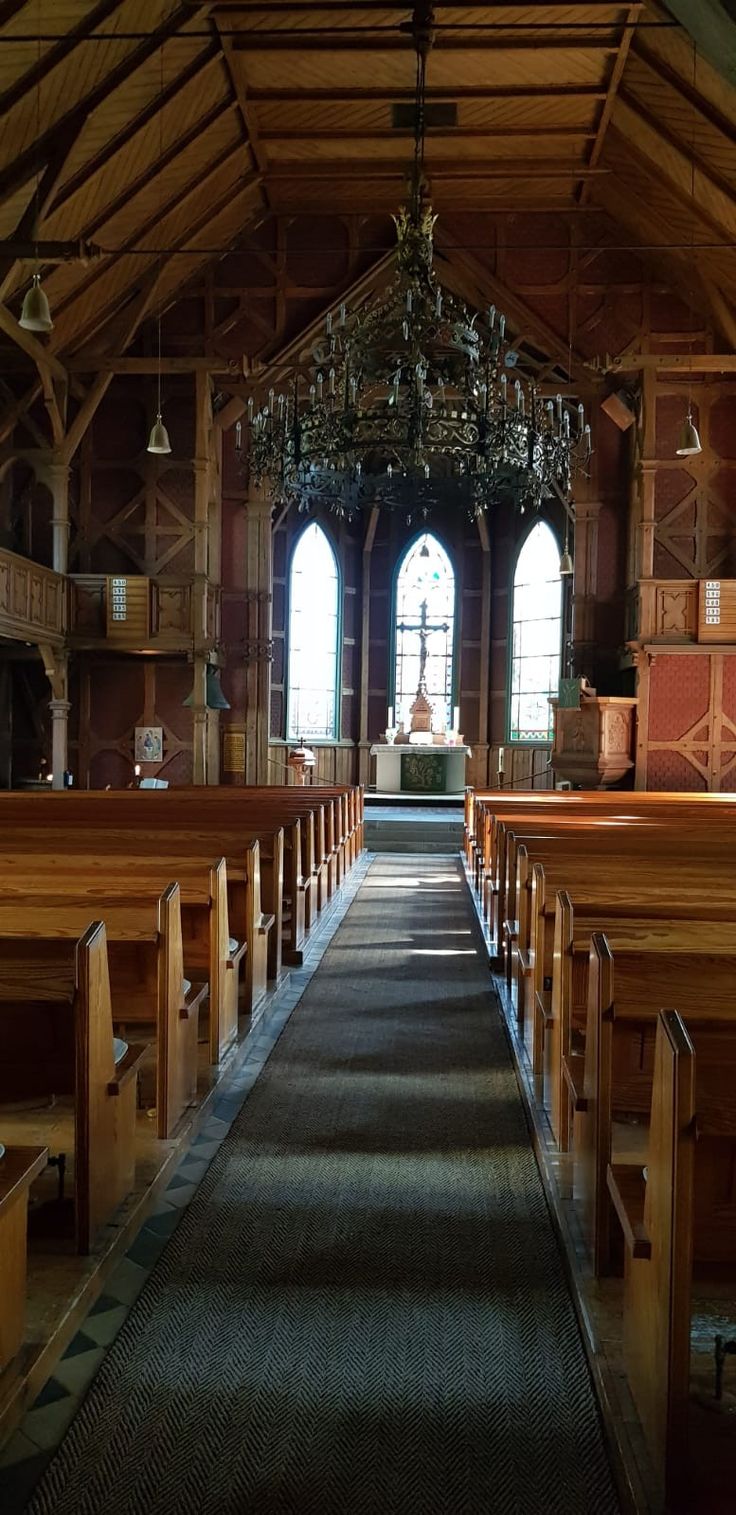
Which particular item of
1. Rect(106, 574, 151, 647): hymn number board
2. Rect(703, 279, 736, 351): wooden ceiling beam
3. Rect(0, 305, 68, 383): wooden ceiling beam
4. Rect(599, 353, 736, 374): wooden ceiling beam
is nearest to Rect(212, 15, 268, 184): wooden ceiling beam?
Rect(0, 305, 68, 383): wooden ceiling beam

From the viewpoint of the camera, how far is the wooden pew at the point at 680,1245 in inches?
67.2

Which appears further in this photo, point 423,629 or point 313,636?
point 313,636

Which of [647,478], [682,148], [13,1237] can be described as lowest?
[13,1237]

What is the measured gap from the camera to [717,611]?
44.6 ft

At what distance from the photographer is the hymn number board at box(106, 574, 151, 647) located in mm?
13961

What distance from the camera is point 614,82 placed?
11.6 metres

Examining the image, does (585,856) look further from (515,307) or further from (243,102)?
(515,307)

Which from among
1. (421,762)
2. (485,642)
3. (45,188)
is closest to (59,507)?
(45,188)

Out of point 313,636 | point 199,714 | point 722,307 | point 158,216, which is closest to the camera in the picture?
point 158,216

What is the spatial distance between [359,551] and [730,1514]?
58.4 feet

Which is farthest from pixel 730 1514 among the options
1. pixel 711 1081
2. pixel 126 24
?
pixel 126 24

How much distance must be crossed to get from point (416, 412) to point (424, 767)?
8.21 m

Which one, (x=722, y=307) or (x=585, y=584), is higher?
(x=722, y=307)

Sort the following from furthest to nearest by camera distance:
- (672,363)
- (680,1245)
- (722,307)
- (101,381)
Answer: (101,381), (722,307), (672,363), (680,1245)
